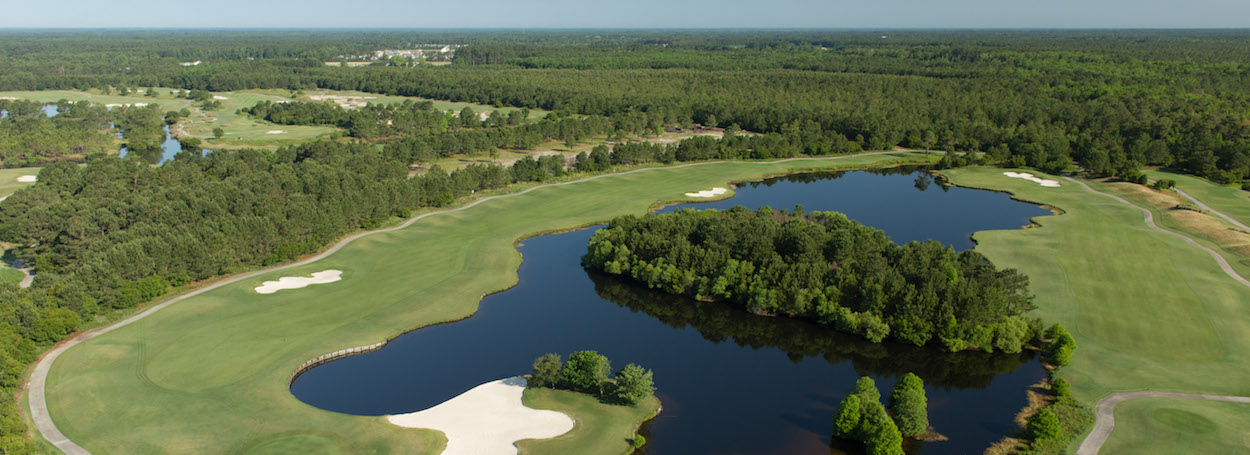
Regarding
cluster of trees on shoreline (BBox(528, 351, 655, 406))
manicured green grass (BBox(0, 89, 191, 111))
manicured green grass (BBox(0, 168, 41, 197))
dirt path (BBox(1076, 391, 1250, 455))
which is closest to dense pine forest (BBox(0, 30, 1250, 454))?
manicured green grass (BBox(0, 168, 41, 197))

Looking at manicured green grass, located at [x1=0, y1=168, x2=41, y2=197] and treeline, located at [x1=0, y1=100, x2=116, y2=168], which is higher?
treeline, located at [x1=0, y1=100, x2=116, y2=168]

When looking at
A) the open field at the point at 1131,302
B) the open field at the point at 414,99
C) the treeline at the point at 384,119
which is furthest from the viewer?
the open field at the point at 414,99

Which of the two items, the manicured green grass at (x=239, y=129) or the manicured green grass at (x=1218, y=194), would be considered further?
the manicured green grass at (x=239, y=129)

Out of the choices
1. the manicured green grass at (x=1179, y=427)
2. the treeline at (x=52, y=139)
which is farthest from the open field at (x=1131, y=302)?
the treeline at (x=52, y=139)

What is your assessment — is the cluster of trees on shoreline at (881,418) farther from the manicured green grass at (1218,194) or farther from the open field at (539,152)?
the open field at (539,152)

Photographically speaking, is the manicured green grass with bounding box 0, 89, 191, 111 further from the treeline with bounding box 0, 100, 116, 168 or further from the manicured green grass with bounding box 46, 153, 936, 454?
the manicured green grass with bounding box 46, 153, 936, 454

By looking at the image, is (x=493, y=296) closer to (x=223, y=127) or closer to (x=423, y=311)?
(x=423, y=311)
